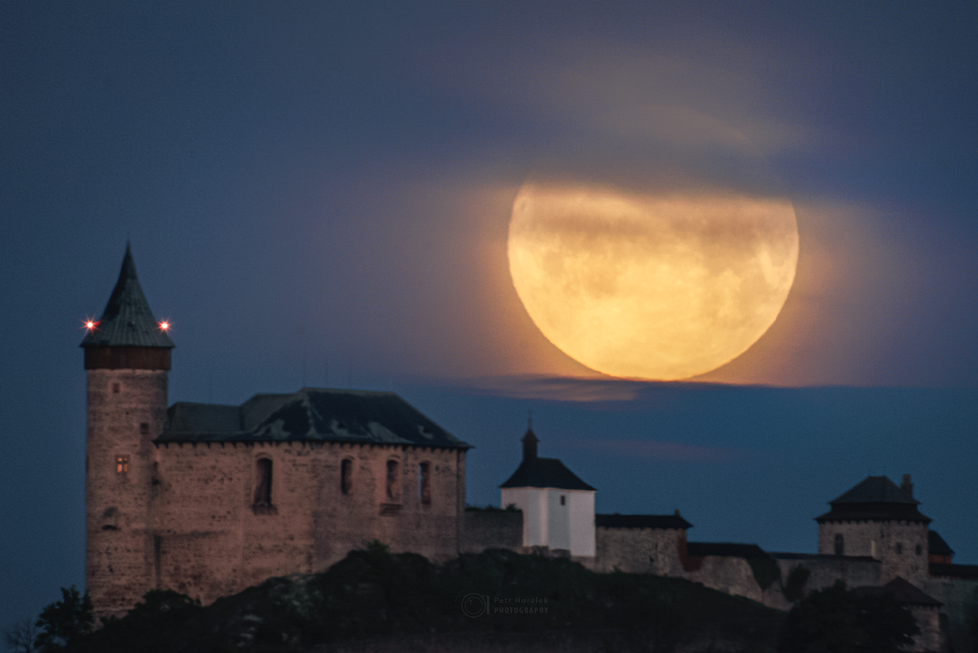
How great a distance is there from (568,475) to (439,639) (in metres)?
Answer: 17.7

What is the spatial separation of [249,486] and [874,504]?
40641 millimetres

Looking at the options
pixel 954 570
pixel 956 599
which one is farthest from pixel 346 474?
pixel 954 570

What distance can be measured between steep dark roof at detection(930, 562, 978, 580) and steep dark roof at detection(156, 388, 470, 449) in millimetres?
32276

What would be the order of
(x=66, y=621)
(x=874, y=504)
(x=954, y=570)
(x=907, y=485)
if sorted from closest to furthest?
(x=66, y=621) → (x=954, y=570) → (x=874, y=504) → (x=907, y=485)

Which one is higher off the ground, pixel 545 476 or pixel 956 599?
pixel 545 476

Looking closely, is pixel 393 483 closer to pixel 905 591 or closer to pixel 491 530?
pixel 491 530

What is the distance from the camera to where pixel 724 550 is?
307ft

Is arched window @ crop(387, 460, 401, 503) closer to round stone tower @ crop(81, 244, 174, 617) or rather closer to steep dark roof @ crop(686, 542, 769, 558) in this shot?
round stone tower @ crop(81, 244, 174, 617)

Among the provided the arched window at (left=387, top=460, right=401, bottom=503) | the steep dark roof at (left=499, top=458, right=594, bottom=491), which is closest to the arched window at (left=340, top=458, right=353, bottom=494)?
the arched window at (left=387, top=460, right=401, bottom=503)

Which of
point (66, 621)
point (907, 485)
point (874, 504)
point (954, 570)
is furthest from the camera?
point (907, 485)

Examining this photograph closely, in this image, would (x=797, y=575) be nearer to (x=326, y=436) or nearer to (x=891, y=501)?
(x=891, y=501)

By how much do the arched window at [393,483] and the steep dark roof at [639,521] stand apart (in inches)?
527

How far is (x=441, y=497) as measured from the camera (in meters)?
86.7

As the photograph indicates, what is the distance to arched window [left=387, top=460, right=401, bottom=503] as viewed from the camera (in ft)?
278
